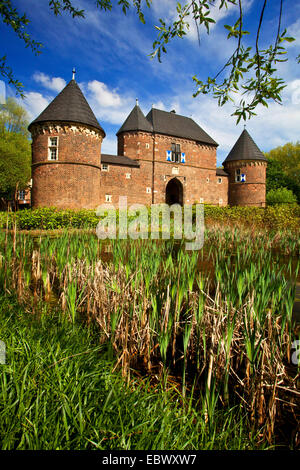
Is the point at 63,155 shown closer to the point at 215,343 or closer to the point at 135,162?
the point at 135,162

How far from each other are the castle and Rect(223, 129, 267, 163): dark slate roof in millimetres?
109

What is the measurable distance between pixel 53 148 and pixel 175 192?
1541 centimetres

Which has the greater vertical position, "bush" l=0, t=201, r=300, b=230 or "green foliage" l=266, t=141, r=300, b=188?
"green foliage" l=266, t=141, r=300, b=188

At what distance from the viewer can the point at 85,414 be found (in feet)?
4.39

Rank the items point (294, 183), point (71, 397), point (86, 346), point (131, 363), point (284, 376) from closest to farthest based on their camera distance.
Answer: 1. point (71, 397)
2. point (284, 376)
3. point (86, 346)
4. point (131, 363)
5. point (294, 183)

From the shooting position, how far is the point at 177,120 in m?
29.9

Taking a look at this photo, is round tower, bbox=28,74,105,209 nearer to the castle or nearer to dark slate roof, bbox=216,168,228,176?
the castle

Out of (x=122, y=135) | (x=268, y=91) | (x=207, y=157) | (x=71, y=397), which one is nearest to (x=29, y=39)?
(x=268, y=91)

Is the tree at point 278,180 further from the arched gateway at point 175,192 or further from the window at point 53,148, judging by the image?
the window at point 53,148

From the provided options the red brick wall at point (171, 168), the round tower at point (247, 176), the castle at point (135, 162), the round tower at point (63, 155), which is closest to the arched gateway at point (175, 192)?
the castle at point (135, 162)

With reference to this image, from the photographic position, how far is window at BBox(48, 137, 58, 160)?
1773cm

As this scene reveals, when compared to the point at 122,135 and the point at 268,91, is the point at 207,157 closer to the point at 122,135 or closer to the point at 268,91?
the point at 122,135

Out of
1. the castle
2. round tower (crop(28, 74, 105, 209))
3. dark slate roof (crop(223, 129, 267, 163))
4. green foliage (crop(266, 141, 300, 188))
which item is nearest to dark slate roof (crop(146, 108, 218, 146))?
the castle

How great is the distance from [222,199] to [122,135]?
44.4 ft
